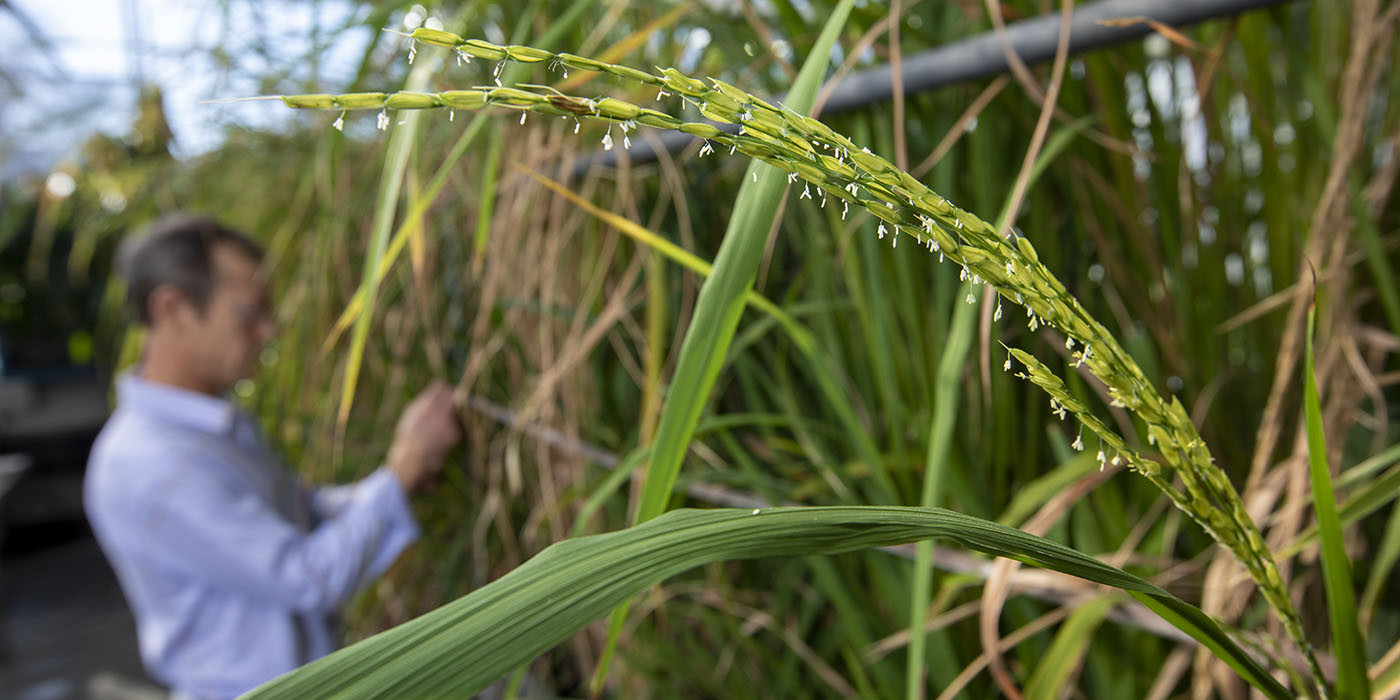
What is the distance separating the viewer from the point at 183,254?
1.11m

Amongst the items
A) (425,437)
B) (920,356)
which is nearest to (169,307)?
(425,437)

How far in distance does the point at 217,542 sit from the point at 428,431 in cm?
33

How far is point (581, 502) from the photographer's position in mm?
689

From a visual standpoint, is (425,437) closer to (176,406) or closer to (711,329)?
(176,406)

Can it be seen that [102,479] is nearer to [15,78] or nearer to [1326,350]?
[1326,350]

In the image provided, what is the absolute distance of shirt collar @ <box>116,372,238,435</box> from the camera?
42.0 inches

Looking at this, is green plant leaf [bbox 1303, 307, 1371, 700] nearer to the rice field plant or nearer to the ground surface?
the rice field plant

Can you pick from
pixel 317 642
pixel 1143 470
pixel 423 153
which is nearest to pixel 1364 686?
pixel 1143 470

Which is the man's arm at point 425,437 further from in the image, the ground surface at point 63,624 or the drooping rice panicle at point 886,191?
the ground surface at point 63,624

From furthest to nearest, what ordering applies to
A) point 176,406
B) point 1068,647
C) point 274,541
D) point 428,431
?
point 176,406, point 274,541, point 428,431, point 1068,647

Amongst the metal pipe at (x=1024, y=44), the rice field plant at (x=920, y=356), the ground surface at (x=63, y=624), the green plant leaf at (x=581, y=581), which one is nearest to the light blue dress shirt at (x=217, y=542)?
the rice field plant at (x=920, y=356)

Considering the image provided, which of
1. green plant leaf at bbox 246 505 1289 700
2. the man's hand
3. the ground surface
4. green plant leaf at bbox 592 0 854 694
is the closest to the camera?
green plant leaf at bbox 246 505 1289 700

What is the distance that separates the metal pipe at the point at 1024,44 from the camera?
332 millimetres


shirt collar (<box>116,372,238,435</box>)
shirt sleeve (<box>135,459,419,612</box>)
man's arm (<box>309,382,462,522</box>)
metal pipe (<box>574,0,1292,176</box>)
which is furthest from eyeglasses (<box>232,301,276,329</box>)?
metal pipe (<box>574,0,1292,176</box>)
